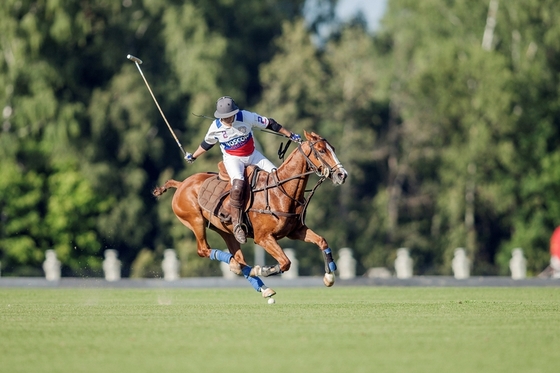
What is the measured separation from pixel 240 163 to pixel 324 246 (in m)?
1.64

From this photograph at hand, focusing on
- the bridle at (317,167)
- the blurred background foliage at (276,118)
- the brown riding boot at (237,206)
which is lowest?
the brown riding boot at (237,206)

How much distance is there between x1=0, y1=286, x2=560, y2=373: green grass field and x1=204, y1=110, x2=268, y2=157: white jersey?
206cm

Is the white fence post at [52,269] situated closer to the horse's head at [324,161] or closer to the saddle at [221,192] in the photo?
the saddle at [221,192]

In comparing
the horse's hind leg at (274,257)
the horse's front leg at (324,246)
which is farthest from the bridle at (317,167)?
the horse's hind leg at (274,257)

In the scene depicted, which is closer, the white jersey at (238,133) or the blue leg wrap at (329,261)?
the blue leg wrap at (329,261)

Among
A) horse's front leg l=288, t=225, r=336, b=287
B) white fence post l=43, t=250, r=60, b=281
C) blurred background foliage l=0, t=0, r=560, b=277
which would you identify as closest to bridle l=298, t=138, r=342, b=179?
horse's front leg l=288, t=225, r=336, b=287

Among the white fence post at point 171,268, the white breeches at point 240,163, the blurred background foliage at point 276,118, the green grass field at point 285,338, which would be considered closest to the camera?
the green grass field at point 285,338

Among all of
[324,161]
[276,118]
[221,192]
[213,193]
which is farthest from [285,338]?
[276,118]

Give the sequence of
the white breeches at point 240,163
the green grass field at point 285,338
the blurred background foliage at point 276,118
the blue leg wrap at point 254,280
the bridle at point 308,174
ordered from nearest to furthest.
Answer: the green grass field at point 285,338 < the bridle at point 308,174 < the blue leg wrap at point 254,280 < the white breeches at point 240,163 < the blurred background foliage at point 276,118

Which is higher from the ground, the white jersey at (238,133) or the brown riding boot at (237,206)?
the white jersey at (238,133)

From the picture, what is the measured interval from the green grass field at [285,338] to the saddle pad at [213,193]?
172cm

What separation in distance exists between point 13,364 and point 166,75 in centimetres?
3485

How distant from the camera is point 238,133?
13.9 metres

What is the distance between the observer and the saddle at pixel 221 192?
1377cm
